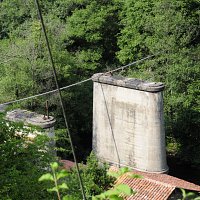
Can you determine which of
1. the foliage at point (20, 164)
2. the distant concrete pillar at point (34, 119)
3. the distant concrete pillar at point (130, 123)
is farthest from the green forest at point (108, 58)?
the foliage at point (20, 164)

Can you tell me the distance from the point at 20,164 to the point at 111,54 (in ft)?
51.3

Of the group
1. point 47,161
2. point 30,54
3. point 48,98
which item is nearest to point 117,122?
point 48,98

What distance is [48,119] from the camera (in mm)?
11695

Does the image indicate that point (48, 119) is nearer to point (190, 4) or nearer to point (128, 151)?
point (128, 151)

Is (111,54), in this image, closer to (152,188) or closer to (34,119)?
(34,119)

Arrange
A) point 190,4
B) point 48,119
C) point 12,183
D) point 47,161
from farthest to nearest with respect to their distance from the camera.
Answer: point 190,4
point 48,119
point 47,161
point 12,183

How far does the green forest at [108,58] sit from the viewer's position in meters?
16.4

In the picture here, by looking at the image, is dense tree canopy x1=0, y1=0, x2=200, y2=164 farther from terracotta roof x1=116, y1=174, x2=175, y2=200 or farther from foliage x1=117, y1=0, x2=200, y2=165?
terracotta roof x1=116, y1=174, x2=175, y2=200

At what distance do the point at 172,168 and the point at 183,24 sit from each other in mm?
5668

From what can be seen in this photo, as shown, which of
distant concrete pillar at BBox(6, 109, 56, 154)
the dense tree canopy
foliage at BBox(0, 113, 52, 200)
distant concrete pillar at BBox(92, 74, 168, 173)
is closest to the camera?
foliage at BBox(0, 113, 52, 200)

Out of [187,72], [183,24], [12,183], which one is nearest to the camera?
[12,183]

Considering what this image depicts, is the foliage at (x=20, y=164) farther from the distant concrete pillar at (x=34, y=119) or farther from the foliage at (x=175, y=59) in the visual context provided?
the foliage at (x=175, y=59)

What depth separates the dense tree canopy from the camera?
16.4m

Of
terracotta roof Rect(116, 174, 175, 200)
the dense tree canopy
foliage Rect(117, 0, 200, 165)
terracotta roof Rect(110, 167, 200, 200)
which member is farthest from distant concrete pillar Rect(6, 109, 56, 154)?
foliage Rect(117, 0, 200, 165)
